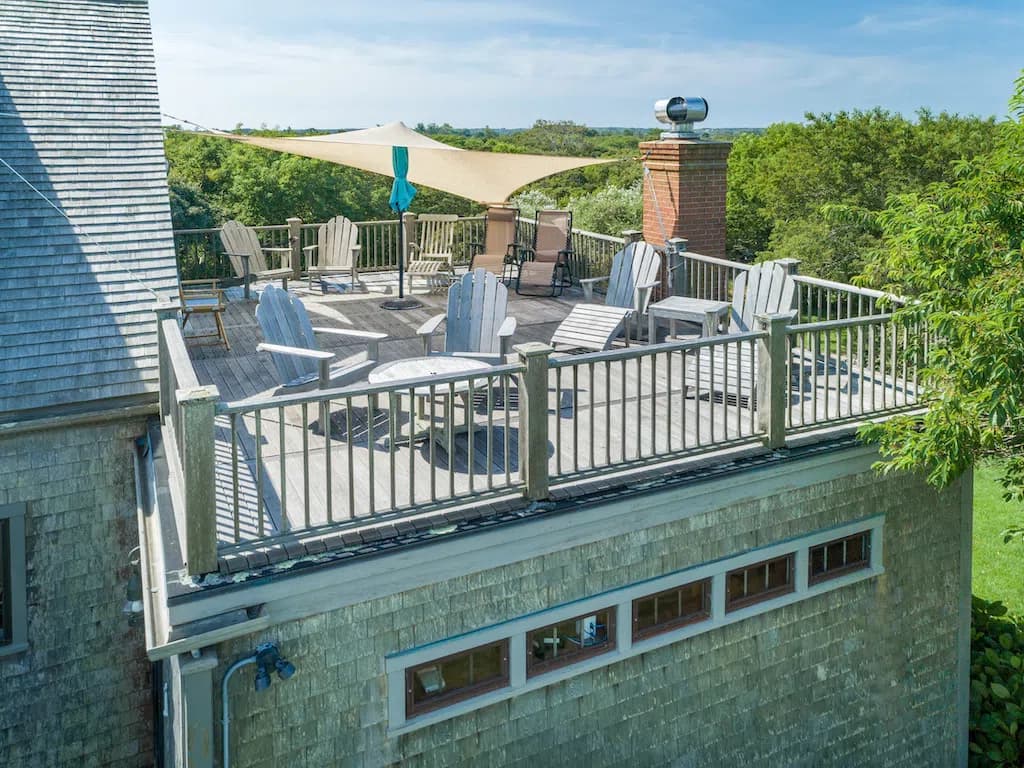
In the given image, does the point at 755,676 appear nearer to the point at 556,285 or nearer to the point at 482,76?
the point at 556,285

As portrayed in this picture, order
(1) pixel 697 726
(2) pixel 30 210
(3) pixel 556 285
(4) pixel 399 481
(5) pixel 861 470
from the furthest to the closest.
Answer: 1. (3) pixel 556 285
2. (2) pixel 30 210
3. (5) pixel 861 470
4. (1) pixel 697 726
5. (4) pixel 399 481

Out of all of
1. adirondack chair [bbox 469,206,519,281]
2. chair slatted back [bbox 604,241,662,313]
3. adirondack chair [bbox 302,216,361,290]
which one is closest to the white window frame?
chair slatted back [bbox 604,241,662,313]

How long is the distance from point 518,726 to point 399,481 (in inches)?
61.2

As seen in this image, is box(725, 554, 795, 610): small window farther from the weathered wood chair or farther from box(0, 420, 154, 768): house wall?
the weathered wood chair

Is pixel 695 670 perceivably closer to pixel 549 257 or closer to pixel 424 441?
pixel 424 441

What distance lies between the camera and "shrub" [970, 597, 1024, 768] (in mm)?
8227

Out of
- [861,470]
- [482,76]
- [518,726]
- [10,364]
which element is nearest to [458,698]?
[518,726]

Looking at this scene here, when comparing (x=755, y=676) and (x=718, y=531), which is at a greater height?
(x=718, y=531)

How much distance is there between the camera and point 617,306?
30.6 ft

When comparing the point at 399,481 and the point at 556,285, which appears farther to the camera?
the point at 556,285

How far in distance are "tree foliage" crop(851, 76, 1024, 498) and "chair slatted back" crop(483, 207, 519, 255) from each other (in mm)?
6554

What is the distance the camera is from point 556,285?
477 inches

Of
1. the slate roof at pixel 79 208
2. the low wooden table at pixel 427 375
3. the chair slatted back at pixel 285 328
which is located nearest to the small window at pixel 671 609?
the low wooden table at pixel 427 375

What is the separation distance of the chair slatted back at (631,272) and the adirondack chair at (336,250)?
415cm
